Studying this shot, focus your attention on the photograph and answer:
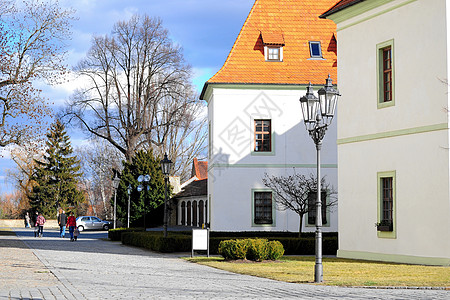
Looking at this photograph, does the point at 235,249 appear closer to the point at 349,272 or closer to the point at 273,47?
the point at 349,272

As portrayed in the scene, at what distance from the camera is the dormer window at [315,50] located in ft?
116

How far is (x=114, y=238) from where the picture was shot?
3922 cm

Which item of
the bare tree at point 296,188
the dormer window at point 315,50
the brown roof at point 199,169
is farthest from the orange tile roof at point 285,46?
the brown roof at point 199,169

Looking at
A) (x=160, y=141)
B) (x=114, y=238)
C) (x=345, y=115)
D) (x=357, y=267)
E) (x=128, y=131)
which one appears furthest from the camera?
(x=160, y=141)

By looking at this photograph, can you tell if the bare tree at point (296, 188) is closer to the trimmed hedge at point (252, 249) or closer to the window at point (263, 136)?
the window at point (263, 136)

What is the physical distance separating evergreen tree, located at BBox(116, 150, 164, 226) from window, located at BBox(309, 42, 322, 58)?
658 inches

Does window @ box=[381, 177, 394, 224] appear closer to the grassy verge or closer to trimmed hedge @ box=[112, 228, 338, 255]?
the grassy verge

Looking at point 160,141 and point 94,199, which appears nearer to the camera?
point 160,141

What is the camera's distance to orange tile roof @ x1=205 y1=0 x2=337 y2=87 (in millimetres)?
34062

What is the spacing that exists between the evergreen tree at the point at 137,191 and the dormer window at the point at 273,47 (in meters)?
15.8

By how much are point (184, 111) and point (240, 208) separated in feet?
61.7

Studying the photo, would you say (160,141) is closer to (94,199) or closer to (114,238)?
(114,238)

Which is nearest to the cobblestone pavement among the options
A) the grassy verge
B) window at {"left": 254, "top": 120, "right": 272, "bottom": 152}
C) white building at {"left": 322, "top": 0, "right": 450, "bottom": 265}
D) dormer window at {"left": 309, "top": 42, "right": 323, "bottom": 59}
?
the grassy verge

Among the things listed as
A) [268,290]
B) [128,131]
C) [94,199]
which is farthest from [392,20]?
[94,199]
